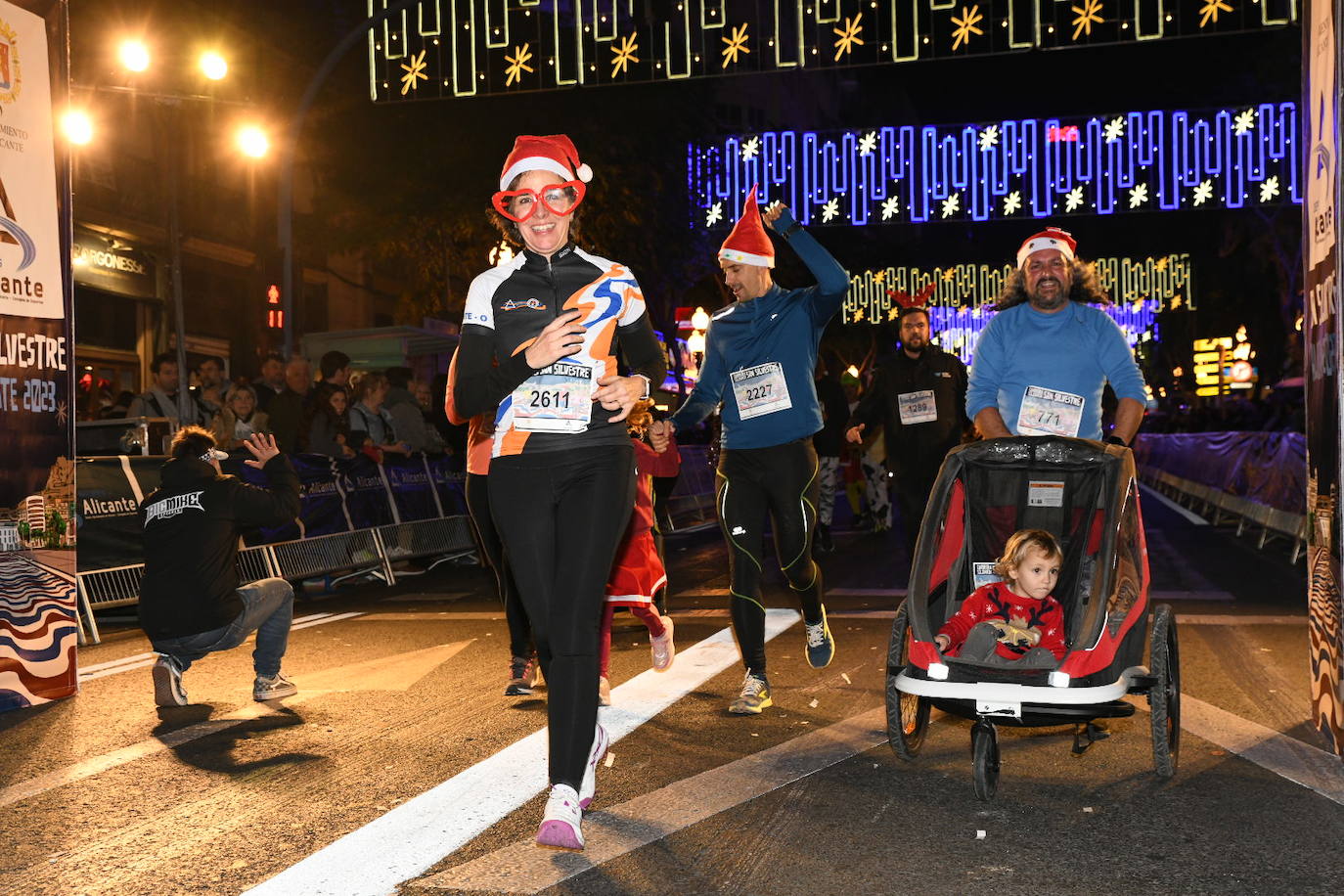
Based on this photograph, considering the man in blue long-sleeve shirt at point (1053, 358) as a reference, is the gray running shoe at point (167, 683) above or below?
below

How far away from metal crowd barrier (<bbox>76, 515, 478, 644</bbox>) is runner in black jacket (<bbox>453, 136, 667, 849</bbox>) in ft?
20.6

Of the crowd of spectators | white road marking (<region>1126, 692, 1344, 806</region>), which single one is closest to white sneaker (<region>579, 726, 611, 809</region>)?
white road marking (<region>1126, 692, 1344, 806</region>)

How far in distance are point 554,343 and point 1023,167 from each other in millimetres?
22069

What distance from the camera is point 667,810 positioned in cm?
482

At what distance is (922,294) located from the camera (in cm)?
1028

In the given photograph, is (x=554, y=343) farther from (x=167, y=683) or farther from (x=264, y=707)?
(x=167, y=683)

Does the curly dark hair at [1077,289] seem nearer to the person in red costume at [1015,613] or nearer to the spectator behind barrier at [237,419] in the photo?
the person in red costume at [1015,613]

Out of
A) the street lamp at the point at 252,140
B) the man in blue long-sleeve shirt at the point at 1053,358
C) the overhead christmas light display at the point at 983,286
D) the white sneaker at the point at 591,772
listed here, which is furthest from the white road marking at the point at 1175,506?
the white sneaker at the point at 591,772

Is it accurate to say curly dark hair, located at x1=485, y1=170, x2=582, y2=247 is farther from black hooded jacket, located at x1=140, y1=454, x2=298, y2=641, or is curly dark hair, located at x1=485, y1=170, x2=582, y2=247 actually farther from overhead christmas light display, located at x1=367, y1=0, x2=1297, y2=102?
overhead christmas light display, located at x1=367, y1=0, x2=1297, y2=102

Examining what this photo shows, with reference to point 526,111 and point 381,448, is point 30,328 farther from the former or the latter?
point 526,111

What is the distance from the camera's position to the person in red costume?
5.15m

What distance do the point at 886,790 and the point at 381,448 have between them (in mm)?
10144

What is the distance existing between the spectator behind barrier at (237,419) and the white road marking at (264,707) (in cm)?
446

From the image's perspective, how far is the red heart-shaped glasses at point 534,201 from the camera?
4562 millimetres
